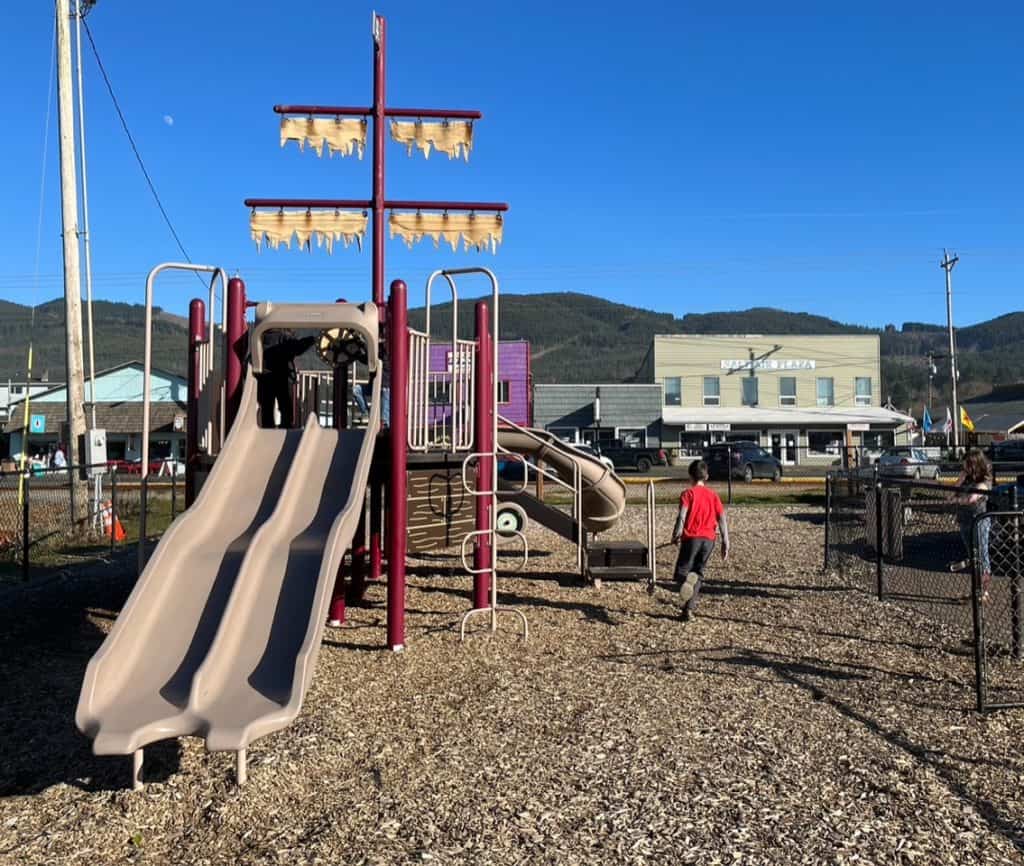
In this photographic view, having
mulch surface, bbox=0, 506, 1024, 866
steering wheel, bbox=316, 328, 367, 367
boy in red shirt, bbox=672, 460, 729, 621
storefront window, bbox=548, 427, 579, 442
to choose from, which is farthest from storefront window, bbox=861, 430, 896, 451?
steering wheel, bbox=316, 328, 367, 367

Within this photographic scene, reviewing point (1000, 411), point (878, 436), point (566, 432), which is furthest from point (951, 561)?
point (1000, 411)

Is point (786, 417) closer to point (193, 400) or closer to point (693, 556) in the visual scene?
point (693, 556)

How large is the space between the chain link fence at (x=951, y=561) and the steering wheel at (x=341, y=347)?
17.5ft

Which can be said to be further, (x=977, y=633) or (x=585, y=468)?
(x=585, y=468)

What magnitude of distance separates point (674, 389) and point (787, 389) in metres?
7.07

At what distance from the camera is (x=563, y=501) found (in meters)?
24.8

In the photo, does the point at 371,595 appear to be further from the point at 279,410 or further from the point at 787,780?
the point at 787,780

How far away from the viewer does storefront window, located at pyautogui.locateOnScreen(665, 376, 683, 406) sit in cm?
5791

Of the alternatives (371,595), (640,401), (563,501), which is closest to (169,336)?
(640,401)

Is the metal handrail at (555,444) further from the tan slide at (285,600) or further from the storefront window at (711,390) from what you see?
the storefront window at (711,390)

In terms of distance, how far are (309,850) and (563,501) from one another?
20737mm

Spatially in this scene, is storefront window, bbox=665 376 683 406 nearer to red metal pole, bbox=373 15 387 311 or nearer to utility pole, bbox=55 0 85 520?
utility pole, bbox=55 0 85 520

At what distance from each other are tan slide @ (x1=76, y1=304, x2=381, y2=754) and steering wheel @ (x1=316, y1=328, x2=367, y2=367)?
1474 mm

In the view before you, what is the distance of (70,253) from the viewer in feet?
56.5
